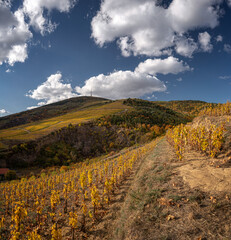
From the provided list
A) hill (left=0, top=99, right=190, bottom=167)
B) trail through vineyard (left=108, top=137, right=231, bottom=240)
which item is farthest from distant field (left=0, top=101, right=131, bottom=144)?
trail through vineyard (left=108, top=137, right=231, bottom=240)

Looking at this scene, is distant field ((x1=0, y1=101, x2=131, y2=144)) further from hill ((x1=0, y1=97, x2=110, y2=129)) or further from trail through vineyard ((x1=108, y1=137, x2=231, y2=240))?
trail through vineyard ((x1=108, y1=137, x2=231, y2=240))

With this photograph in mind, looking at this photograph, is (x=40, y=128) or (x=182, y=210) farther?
(x=40, y=128)

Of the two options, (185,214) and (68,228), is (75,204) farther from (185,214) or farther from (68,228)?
(185,214)

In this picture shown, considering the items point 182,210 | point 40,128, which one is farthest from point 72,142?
point 182,210

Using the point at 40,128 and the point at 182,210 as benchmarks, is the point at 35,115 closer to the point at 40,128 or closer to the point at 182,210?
the point at 40,128

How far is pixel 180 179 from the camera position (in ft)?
20.8

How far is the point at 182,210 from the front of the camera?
4441 millimetres

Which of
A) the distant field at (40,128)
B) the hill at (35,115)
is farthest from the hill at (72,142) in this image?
the hill at (35,115)

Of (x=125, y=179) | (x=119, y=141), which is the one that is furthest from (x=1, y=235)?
(x=119, y=141)

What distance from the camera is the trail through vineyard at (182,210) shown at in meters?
3.70

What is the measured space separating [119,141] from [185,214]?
38.0 meters

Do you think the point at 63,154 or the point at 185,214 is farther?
the point at 63,154

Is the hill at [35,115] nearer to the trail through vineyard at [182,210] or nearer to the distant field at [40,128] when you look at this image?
the distant field at [40,128]

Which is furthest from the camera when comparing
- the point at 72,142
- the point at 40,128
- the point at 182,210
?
the point at 40,128
